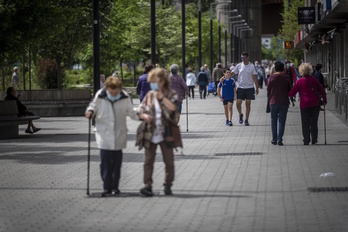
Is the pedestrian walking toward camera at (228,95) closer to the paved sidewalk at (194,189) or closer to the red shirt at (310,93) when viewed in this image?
the paved sidewalk at (194,189)

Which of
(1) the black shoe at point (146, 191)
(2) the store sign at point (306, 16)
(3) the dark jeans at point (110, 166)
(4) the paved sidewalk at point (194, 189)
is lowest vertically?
(4) the paved sidewalk at point (194, 189)

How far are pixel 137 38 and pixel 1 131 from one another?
5423 cm

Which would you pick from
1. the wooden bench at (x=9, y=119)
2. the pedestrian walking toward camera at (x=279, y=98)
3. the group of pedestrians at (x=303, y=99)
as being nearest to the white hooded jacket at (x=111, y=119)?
the group of pedestrians at (x=303, y=99)

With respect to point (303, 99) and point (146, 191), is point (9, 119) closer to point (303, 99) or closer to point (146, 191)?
point (303, 99)

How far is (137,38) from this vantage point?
255 ft

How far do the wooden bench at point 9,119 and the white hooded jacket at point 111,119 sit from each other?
11658mm

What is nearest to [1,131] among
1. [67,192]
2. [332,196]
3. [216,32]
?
[67,192]

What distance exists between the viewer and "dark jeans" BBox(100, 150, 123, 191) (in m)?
12.4

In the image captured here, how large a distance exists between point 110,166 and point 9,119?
11911mm

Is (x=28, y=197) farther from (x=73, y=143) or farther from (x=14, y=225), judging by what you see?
(x=73, y=143)

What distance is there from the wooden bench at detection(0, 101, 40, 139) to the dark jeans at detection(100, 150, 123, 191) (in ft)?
38.3

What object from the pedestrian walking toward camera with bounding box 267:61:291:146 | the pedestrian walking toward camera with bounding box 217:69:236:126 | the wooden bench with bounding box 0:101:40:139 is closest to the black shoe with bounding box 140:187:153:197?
the pedestrian walking toward camera with bounding box 267:61:291:146

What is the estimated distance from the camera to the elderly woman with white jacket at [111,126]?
40.3ft

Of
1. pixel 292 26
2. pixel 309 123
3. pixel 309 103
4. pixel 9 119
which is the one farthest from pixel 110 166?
pixel 292 26
